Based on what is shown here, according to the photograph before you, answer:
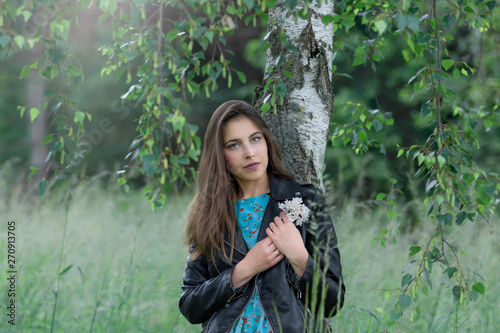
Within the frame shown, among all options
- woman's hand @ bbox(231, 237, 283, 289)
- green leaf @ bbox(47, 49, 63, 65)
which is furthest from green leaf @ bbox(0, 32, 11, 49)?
woman's hand @ bbox(231, 237, 283, 289)

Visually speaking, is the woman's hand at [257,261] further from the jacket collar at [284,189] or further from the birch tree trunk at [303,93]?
the birch tree trunk at [303,93]

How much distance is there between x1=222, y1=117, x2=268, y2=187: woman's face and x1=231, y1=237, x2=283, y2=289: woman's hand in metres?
0.33

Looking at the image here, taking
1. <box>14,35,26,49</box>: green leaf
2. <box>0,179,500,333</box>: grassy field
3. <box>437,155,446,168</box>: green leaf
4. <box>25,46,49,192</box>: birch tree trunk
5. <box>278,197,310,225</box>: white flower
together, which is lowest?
<box>0,179,500,333</box>: grassy field

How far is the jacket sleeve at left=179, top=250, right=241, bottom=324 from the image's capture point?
2131mm

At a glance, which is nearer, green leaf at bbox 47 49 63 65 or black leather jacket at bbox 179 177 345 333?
green leaf at bbox 47 49 63 65

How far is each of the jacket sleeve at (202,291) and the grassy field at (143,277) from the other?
373mm

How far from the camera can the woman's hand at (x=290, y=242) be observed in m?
2.08

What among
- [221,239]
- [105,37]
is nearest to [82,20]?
[105,37]

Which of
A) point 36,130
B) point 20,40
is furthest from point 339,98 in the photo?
point 20,40

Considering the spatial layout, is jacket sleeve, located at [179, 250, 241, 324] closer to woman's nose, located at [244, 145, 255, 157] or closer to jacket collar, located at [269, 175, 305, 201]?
jacket collar, located at [269, 175, 305, 201]

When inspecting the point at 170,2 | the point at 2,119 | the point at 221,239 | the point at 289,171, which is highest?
the point at 2,119

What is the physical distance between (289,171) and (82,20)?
414 inches

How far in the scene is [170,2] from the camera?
1.83m

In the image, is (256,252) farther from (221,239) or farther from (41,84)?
(41,84)
